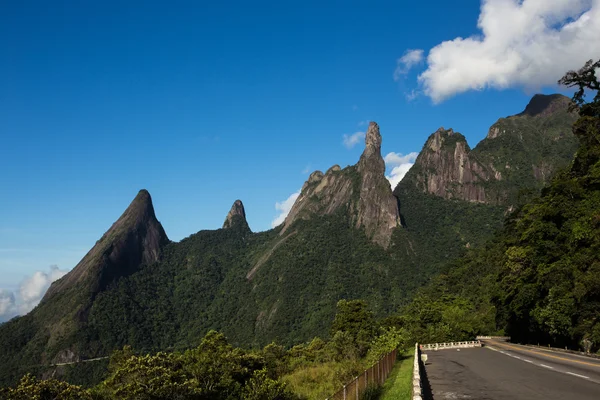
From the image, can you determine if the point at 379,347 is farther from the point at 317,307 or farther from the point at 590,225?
the point at 317,307

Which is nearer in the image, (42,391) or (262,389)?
(42,391)

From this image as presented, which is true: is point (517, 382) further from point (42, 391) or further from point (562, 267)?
point (562, 267)

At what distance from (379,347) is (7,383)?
442 ft

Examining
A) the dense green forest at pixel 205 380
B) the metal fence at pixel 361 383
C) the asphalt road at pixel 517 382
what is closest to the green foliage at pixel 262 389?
the dense green forest at pixel 205 380

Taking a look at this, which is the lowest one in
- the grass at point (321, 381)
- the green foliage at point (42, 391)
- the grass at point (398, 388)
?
the grass at point (321, 381)

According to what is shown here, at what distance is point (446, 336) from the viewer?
49188 millimetres

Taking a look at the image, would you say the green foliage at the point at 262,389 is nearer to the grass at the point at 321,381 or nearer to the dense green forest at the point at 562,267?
the grass at the point at 321,381

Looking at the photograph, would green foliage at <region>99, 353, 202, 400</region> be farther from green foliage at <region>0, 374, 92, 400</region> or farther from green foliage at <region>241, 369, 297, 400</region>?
green foliage at <region>241, 369, 297, 400</region>

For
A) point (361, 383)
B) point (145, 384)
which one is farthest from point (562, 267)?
point (145, 384)

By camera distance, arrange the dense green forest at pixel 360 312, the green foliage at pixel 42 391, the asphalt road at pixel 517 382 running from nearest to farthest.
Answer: the asphalt road at pixel 517 382 < the green foliage at pixel 42 391 < the dense green forest at pixel 360 312

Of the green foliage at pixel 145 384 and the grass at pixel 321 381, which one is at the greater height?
the green foliage at pixel 145 384

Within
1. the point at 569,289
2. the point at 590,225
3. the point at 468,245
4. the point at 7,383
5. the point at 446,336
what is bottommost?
the point at 7,383

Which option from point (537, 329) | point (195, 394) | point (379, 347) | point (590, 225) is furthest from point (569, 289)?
point (195, 394)

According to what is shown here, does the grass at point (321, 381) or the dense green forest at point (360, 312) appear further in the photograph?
the dense green forest at point (360, 312)
